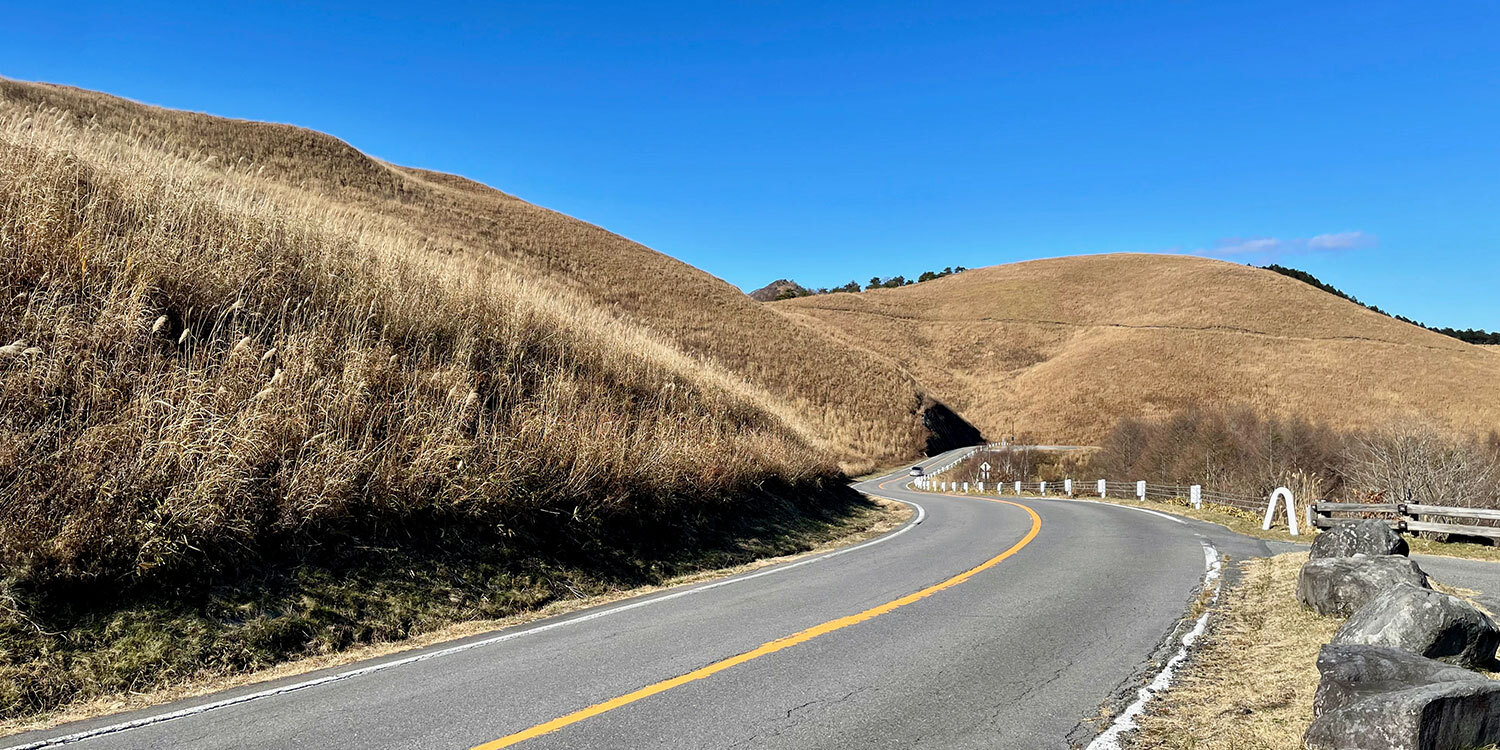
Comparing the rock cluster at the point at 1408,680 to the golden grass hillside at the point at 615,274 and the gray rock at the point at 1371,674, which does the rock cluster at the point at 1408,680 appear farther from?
the golden grass hillside at the point at 615,274

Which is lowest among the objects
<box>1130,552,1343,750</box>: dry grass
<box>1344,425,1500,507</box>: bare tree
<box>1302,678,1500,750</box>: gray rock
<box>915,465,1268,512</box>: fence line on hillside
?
<box>915,465,1268,512</box>: fence line on hillside

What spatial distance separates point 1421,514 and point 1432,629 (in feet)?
37.6

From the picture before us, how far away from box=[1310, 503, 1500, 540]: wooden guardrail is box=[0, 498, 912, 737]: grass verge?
1258cm

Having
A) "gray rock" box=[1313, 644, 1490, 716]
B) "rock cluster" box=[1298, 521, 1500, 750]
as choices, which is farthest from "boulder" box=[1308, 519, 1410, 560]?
"gray rock" box=[1313, 644, 1490, 716]

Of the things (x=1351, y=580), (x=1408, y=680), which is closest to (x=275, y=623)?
(x=1408, y=680)

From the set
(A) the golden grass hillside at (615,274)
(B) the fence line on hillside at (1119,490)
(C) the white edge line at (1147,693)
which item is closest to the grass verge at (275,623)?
(C) the white edge line at (1147,693)

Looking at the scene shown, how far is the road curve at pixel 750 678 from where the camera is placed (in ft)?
13.9

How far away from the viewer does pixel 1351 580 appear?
664cm

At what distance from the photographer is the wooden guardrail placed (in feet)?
40.9

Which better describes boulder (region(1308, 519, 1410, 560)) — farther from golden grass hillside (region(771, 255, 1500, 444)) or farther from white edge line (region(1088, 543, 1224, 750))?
golden grass hillside (region(771, 255, 1500, 444))

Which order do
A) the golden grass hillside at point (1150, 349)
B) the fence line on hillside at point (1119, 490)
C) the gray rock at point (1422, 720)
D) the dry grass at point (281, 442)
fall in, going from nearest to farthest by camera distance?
the gray rock at point (1422, 720) < the dry grass at point (281, 442) < the fence line on hillside at point (1119, 490) < the golden grass hillside at point (1150, 349)

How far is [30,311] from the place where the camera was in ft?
22.8

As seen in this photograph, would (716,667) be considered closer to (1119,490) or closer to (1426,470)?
(1426,470)

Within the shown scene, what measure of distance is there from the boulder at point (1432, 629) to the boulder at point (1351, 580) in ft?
3.64
